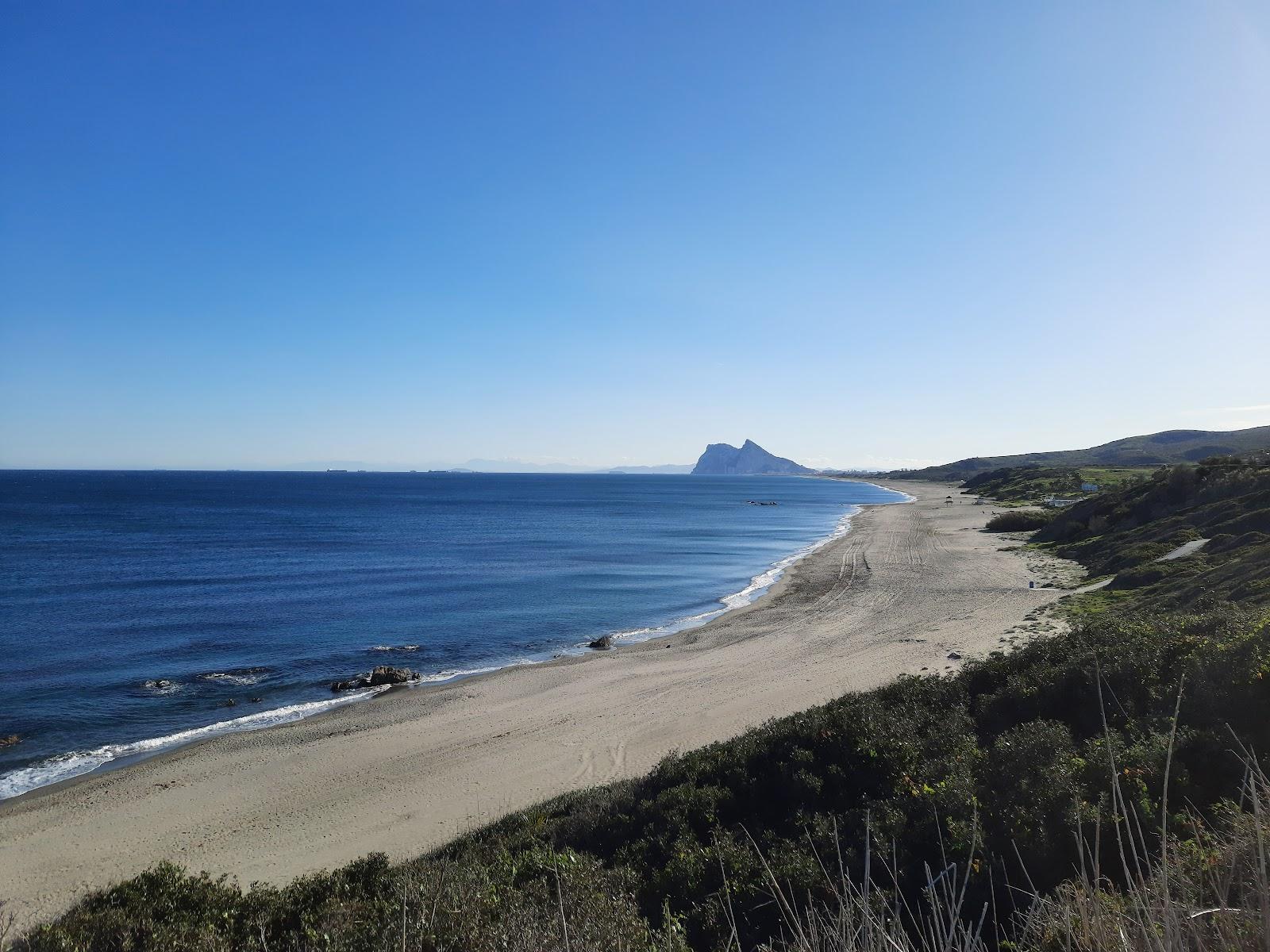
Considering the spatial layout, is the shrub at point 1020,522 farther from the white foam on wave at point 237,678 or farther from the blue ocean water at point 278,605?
the white foam on wave at point 237,678

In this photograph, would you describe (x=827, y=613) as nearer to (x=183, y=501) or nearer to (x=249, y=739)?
(x=249, y=739)

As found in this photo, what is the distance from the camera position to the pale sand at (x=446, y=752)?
12.0 metres

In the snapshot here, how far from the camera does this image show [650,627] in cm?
2980

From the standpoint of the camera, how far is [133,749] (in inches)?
661

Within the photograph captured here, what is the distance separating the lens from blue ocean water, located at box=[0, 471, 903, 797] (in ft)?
63.7

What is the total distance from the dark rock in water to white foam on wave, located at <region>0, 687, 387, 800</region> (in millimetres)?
684

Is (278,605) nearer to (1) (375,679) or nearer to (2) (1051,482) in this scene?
(1) (375,679)

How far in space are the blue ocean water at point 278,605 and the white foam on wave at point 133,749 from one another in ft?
0.20

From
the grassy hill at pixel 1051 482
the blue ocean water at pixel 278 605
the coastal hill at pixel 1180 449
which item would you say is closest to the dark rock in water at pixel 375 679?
the blue ocean water at pixel 278 605

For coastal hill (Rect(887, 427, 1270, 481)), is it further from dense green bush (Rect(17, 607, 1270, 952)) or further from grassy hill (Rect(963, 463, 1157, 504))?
dense green bush (Rect(17, 607, 1270, 952))

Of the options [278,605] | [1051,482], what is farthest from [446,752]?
[1051,482]

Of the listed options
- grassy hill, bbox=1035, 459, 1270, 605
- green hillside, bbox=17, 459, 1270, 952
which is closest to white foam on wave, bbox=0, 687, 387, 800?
green hillside, bbox=17, 459, 1270, 952

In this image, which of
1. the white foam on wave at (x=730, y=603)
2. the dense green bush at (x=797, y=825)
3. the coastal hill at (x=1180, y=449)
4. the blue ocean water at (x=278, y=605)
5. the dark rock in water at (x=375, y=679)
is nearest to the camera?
the dense green bush at (x=797, y=825)

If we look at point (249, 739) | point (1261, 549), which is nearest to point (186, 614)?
point (249, 739)
